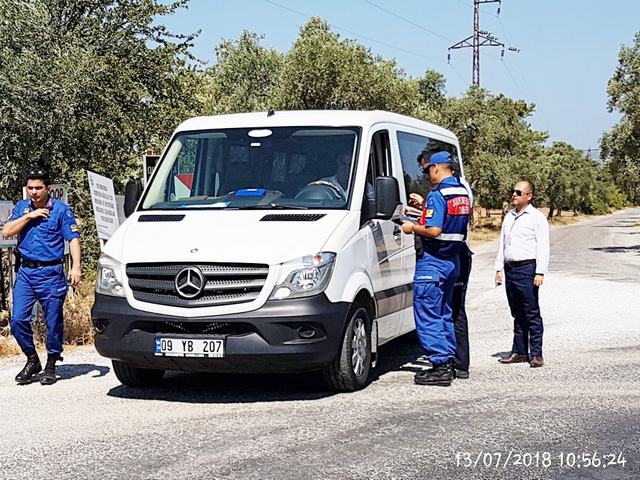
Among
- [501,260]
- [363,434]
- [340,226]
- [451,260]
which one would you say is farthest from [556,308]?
[363,434]

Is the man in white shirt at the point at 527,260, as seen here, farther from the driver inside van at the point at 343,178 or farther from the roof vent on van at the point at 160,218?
the roof vent on van at the point at 160,218

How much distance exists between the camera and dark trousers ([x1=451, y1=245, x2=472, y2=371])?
26.3ft

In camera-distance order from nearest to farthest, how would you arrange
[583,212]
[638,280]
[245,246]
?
[245,246], [638,280], [583,212]

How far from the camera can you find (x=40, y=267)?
26.0 ft

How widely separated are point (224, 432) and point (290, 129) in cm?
305

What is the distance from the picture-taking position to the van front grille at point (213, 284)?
6523mm

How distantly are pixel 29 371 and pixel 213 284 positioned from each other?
250 cm

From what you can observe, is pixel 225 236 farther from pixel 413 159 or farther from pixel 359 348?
pixel 413 159

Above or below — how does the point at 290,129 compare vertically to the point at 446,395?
above

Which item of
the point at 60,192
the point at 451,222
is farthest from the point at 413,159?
the point at 60,192

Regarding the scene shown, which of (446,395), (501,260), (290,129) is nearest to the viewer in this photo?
(446,395)

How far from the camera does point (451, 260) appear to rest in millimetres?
7457

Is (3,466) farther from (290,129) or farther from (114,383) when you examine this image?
(290,129)

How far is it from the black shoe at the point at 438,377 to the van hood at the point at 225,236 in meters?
1.56
